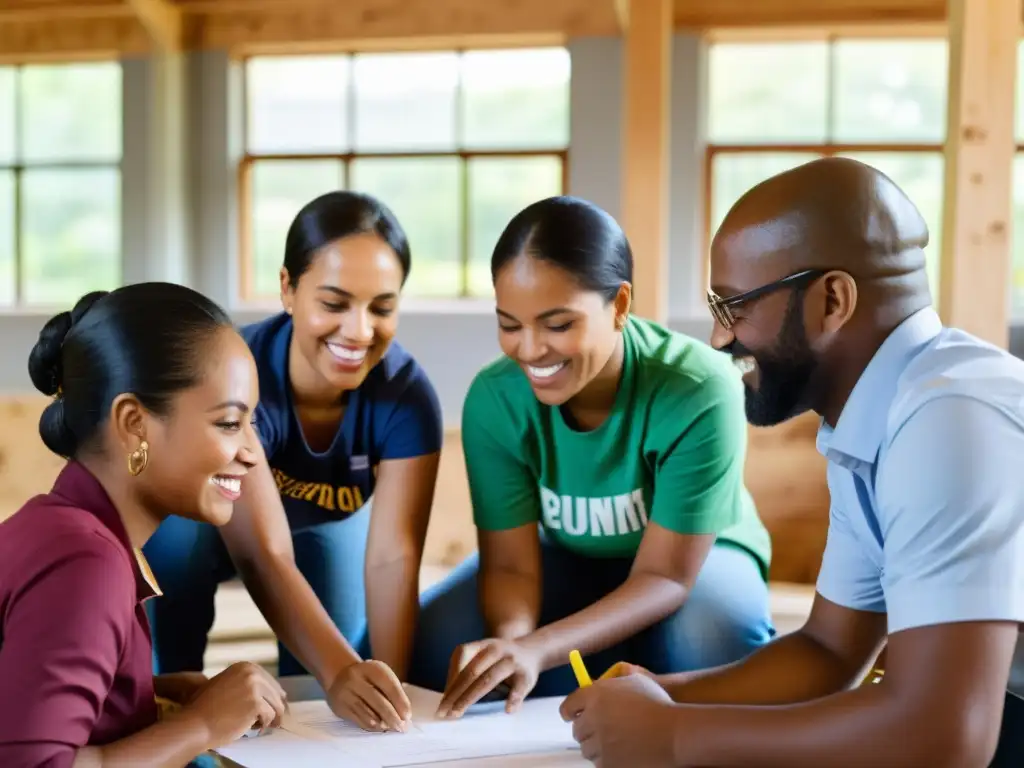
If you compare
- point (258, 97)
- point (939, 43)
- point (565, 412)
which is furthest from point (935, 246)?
point (565, 412)

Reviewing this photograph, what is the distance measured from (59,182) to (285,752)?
5157 millimetres

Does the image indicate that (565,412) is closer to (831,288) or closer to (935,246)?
(831,288)

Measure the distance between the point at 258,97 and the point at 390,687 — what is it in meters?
4.62

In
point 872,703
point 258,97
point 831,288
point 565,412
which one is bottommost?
point 872,703

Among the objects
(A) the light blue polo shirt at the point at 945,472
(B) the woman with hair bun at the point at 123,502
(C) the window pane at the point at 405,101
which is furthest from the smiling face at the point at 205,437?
(C) the window pane at the point at 405,101

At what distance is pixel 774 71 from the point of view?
5.07 m

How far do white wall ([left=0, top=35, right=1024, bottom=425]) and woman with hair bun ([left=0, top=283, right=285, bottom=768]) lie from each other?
3683 millimetres

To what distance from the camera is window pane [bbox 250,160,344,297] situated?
560 cm

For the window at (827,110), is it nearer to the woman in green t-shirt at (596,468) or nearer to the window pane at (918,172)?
the window pane at (918,172)

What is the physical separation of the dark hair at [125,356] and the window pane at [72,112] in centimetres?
471

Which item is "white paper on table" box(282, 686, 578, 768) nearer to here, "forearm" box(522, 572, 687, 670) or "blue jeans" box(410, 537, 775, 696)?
"forearm" box(522, 572, 687, 670)

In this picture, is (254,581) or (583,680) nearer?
(583,680)

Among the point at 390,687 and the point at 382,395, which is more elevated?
the point at 382,395

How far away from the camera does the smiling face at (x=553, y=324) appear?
1.76 m
